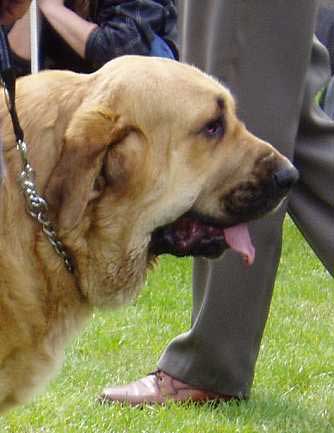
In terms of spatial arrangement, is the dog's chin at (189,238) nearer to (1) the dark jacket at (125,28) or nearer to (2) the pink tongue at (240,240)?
(2) the pink tongue at (240,240)

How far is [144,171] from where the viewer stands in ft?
9.48

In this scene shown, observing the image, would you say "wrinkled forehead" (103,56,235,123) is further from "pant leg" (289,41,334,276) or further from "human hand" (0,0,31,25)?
"pant leg" (289,41,334,276)

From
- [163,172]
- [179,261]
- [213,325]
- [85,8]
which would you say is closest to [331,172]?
[213,325]

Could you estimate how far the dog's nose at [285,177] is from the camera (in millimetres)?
3084

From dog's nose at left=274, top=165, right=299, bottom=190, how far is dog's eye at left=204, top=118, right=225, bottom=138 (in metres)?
0.21

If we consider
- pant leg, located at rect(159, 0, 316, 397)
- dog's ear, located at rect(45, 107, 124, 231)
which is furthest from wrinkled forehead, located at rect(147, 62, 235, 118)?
pant leg, located at rect(159, 0, 316, 397)

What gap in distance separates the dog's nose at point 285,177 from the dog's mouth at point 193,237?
18 cm

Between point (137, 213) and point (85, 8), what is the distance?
4019 millimetres

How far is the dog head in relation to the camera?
9.16ft

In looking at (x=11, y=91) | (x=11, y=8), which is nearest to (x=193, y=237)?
(x=11, y=91)

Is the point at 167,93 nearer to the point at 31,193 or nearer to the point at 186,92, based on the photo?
the point at 186,92

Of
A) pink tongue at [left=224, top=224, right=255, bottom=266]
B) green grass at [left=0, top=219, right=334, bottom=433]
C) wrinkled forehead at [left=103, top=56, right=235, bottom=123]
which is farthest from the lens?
green grass at [left=0, top=219, right=334, bottom=433]

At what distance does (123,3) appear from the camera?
649 centimetres

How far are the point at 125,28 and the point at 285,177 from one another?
3.55 meters
